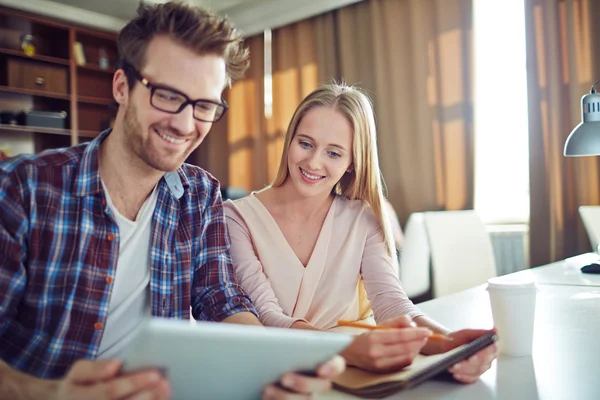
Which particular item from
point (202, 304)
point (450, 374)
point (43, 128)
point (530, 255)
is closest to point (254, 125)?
point (43, 128)

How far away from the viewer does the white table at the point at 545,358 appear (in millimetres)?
779

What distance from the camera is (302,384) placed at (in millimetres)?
619

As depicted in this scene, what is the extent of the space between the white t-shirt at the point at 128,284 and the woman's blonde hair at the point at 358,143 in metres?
0.54

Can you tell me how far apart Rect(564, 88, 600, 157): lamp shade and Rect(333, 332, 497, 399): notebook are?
1.44m

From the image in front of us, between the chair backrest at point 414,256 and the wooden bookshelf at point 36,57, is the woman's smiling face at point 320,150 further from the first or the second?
the wooden bookshelf at point 36,57

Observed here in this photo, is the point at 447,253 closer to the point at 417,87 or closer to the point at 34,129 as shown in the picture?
the point at 417,87

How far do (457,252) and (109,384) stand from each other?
217 centimetres

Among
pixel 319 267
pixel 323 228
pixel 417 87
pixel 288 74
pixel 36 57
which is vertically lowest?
pixel 319 267

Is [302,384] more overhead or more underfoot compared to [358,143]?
more underfoot

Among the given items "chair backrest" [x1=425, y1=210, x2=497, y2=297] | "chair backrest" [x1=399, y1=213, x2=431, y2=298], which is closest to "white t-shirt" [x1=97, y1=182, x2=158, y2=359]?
"chair backrest" [x1=425, y1=210, x2=497, y2=297]

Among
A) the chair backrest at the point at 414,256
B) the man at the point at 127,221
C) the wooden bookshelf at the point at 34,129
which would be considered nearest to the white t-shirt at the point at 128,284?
the man at the point at 127,221

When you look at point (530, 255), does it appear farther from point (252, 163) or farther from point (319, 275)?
point (252, 163)

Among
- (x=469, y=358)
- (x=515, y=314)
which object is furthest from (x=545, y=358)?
(x=469, y=358)

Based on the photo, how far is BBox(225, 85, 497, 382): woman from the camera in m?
1.40
